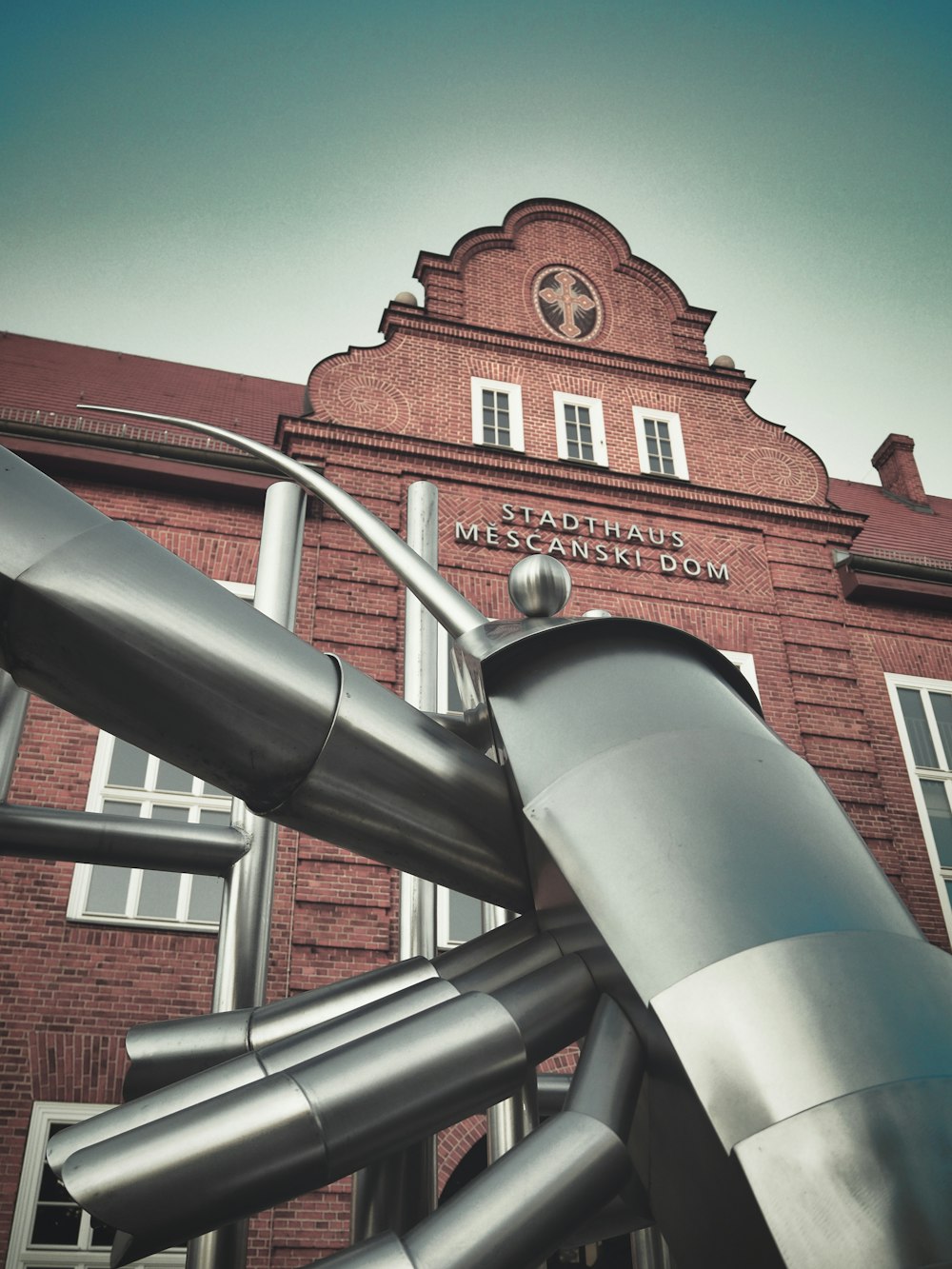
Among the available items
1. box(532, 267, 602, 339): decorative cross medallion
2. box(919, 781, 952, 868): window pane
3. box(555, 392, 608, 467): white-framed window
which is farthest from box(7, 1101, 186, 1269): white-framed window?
box(532, 267, 602, 339): decorative cross medallion

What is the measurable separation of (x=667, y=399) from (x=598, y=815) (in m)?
11.5

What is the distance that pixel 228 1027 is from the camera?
191 cm

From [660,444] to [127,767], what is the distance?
262 inches

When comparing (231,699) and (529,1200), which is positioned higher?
(231,699)

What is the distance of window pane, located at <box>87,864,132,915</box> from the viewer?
8172 millimetres

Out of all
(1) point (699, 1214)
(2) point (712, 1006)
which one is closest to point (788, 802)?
(2) point (712, 1006)

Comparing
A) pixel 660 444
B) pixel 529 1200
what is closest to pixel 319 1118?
pixel 529 1200

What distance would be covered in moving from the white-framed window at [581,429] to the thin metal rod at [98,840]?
30.5ft

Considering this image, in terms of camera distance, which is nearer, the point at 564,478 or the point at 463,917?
the point at 463,917

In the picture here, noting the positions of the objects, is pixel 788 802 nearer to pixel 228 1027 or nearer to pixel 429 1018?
pixel 429 1018

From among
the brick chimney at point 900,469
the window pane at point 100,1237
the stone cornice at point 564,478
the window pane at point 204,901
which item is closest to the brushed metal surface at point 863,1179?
the window pane at point 100,1237

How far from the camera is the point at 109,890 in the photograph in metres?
8.26

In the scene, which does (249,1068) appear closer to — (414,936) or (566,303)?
(414,936)

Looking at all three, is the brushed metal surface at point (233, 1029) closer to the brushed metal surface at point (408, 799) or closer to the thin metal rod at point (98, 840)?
the brushed metal surface at point (408, 799)
